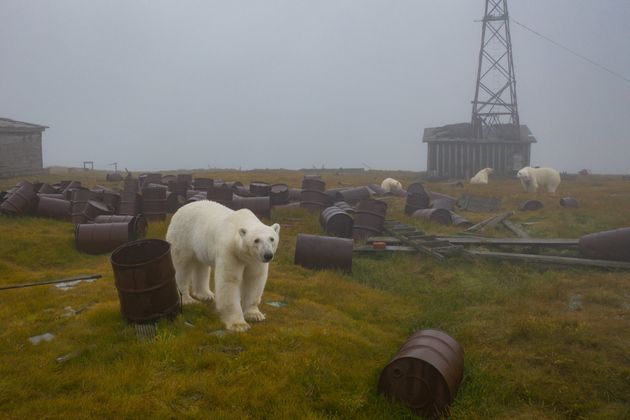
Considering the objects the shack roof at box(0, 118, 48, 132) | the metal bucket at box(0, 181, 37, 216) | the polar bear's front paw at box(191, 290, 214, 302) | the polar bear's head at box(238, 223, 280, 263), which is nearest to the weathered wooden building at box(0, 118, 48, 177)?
the shack roof at box(0, 118, 48, 132)

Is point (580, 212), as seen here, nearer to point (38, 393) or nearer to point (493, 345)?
point (493, 345)

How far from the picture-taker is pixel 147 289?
745 centimetres

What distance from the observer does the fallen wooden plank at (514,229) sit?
1636 centimetres

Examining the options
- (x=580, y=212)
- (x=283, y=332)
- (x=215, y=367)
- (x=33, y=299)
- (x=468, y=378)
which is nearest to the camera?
(x=215, y=367)

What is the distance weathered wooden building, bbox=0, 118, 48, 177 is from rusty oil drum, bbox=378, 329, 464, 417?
3314 cm

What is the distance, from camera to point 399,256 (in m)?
14.0

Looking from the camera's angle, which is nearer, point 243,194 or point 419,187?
point 243,194

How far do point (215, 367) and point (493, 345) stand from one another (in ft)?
14.8

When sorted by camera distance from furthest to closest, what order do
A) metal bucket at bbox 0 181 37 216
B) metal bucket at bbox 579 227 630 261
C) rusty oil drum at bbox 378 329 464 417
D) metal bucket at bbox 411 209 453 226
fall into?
metal bucket at bbox 411 209 453 226 < metal bucket at bbox 0 181 37 216 < metal bucket at bbox 579 227 630 261 < rusty oil drum at bbox 378 329 464 417

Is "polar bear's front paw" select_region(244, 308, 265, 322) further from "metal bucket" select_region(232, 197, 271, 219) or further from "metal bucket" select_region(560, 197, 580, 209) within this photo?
"metal bucket" select_region(560, 197, 580, 209)

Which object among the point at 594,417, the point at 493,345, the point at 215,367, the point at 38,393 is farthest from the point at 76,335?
the point at 594,417

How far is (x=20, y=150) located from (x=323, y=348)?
3366 centimetres

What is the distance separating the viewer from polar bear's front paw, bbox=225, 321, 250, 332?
758 cm

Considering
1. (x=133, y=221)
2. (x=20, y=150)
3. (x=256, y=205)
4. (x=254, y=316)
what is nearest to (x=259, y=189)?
(x=256, y=205)
